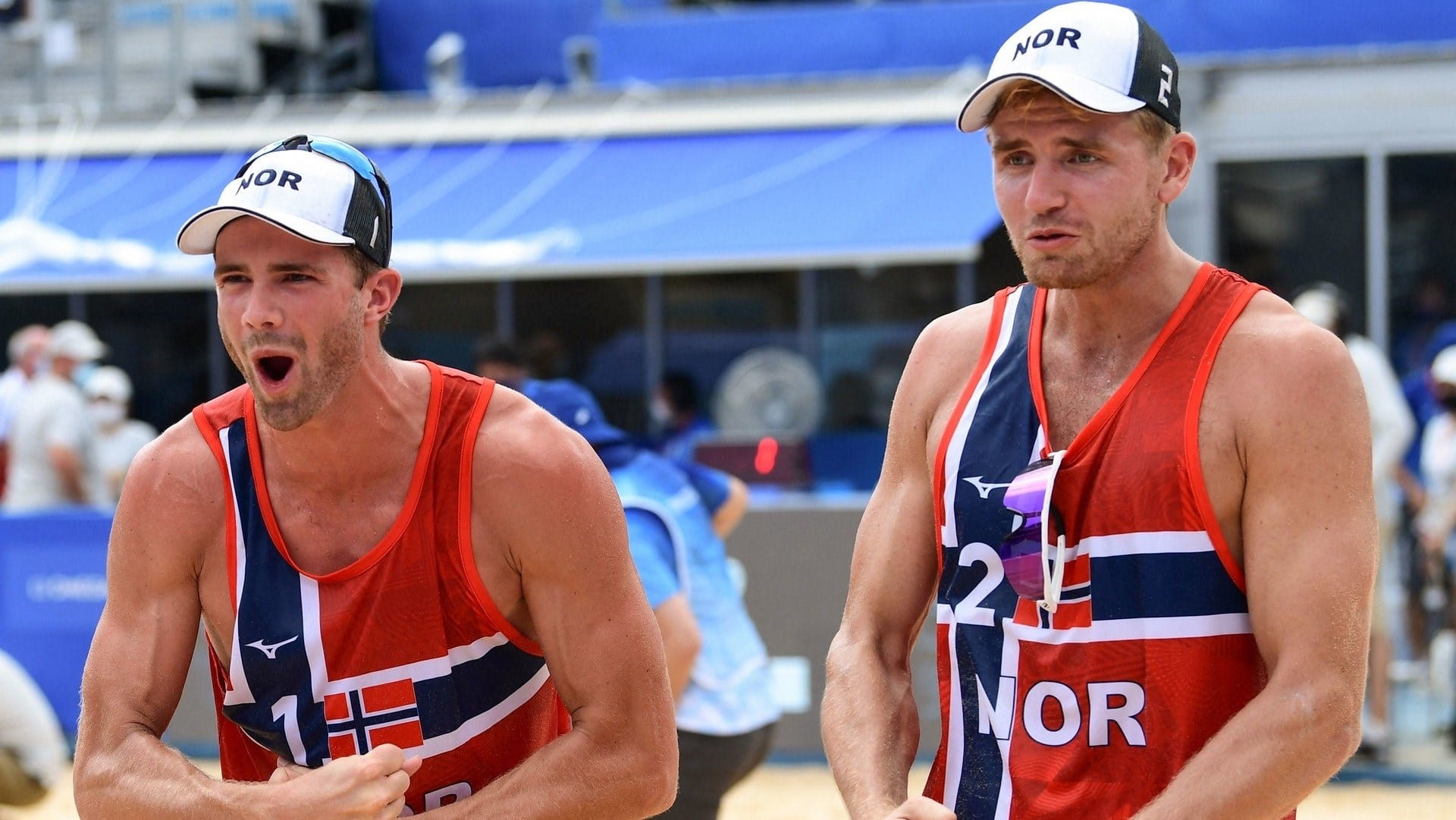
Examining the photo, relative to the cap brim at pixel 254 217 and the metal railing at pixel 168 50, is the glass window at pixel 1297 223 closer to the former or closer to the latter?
the metal railing at pixel 168 50

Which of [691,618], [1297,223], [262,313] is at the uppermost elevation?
[1297,223]

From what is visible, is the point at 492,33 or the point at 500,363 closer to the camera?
the point at 500,363

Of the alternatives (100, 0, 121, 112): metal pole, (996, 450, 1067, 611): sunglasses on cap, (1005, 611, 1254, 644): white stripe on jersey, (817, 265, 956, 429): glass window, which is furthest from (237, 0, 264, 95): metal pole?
(1005, 611, 1254, 644): white stripe on jersey

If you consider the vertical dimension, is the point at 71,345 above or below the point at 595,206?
below

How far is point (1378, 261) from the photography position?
38.4 feet

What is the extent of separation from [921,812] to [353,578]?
3.00ft

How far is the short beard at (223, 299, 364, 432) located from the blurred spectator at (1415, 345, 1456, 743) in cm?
660

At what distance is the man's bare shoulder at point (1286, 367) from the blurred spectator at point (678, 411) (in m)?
9.69

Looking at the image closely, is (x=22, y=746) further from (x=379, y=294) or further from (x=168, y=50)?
(x=168, y=50)

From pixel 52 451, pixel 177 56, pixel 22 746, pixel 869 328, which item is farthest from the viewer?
pixel 177 56

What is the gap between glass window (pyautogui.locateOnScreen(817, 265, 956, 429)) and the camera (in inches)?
513

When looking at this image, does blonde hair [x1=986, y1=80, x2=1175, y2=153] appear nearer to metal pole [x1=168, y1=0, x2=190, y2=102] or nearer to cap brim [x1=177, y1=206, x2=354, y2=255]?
cap brim [x1=177, y1=206, x2=354, y2=255]

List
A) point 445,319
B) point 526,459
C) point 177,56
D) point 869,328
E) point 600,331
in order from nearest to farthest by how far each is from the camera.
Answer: point 526,459 → point 869,328 → point 600,331 → point 445,319 → point 177,56

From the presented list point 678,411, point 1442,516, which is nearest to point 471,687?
point 1442,516
